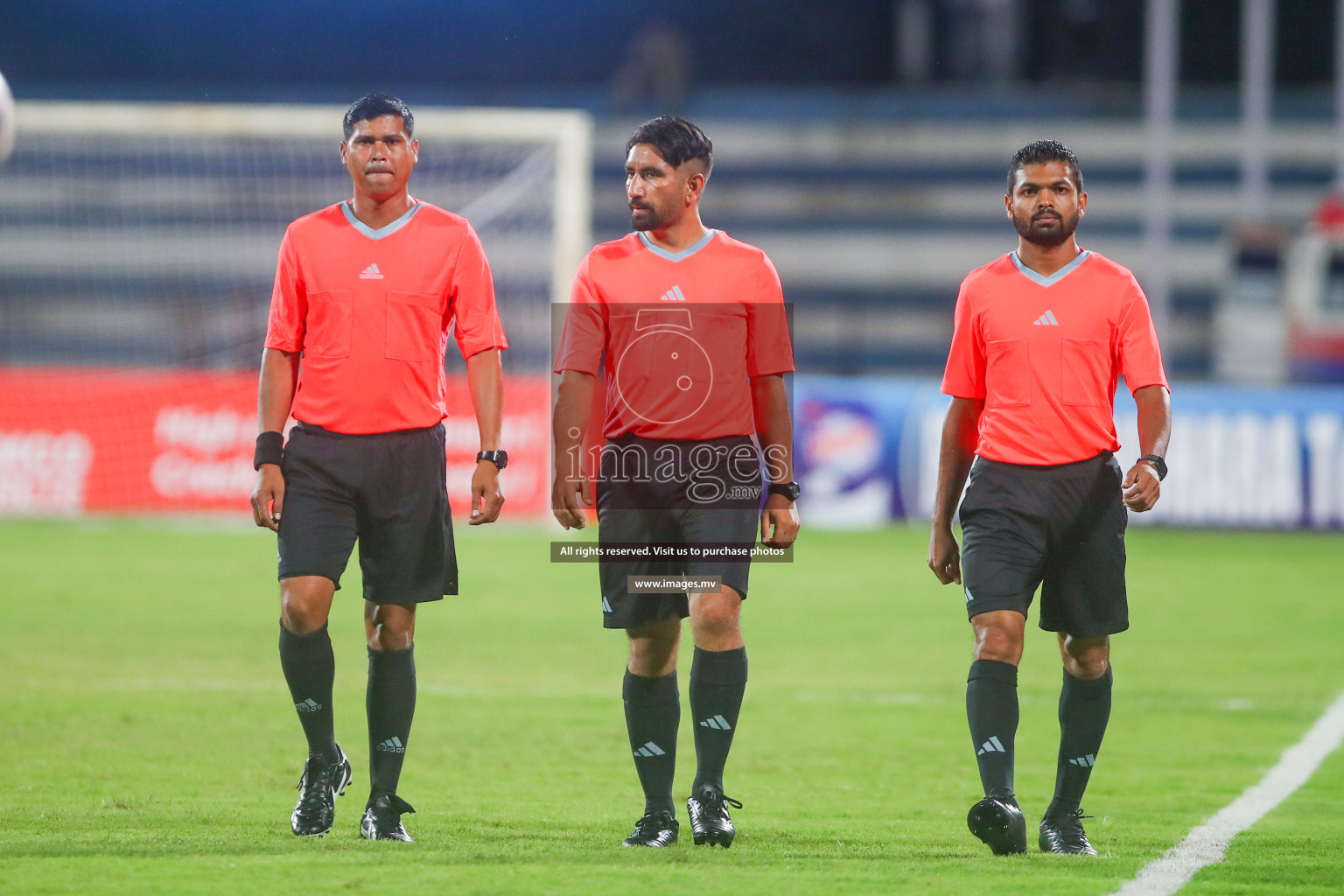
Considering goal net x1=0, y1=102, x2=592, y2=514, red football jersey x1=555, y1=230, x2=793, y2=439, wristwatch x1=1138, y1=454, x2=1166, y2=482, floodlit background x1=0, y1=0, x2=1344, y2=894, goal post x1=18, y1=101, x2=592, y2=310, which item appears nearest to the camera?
wristwatch x1=1138, y1=454, x2=1166, y2=482

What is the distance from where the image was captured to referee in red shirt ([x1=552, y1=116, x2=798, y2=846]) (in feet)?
14.5

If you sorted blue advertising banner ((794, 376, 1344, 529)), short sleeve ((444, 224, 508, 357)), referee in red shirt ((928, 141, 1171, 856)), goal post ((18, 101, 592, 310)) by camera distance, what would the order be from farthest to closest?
blue advertising banner ((794, 376, 1344, 529)) → goal post ((18, 101, 592, 310)) → short sleeve ((444, 224, 508, 357)) → referee in red shirt ((928, 141, 1171, 856))

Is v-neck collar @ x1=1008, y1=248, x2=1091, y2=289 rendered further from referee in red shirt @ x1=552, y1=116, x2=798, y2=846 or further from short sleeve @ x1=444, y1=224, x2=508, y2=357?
short sleeve @ x1=444, y1=224, x2=508, y2=357

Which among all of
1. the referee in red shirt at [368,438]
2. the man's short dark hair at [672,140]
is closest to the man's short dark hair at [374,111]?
the referee in red shirt at [368,438]

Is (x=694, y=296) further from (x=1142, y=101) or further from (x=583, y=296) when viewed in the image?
(x=1142, y=101)

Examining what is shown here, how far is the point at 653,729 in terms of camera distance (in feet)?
14.7

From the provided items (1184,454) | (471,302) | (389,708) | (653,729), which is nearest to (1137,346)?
(653,729)

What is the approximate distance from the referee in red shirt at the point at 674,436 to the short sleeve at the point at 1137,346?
892 mm

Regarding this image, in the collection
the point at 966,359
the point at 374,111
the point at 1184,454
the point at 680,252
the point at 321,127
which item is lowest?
the point at 1184,454

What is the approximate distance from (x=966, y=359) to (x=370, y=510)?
1666 mm

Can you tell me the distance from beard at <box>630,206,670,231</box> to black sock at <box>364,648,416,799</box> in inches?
51.3

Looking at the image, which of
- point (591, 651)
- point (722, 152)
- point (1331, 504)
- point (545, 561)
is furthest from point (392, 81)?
point (591, 651)

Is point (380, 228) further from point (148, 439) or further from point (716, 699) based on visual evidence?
point (148, 439)

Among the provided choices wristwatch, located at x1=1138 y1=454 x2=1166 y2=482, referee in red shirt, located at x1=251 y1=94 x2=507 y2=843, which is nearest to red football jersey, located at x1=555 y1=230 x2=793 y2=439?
referee in red shirt, located at x1=251 y1=94 x2=507 y2=843
